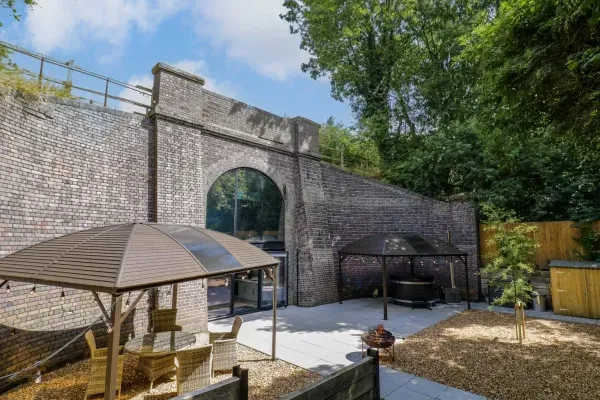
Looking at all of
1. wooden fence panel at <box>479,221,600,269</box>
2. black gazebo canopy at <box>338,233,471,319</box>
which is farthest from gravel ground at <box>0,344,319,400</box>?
wooden fence panel at <box>479,221,600,269</box>

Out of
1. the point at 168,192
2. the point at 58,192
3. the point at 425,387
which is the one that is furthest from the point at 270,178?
the point at 425,387

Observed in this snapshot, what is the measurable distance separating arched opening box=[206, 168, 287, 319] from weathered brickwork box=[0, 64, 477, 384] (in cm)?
33

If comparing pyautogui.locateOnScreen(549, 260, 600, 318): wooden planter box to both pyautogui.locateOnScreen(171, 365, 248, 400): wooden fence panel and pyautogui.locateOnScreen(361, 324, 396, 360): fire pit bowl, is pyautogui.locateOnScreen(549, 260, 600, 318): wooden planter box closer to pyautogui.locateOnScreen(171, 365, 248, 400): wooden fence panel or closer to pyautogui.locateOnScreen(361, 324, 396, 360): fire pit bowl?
pyautogui.locateOnScreen(361, 324, 396, 360): fire pit bowl

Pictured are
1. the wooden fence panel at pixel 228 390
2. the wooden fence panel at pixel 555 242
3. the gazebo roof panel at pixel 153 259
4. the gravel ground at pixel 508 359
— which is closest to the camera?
the wooden fence panel at pixel 228 390

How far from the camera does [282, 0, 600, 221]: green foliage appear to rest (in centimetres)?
660

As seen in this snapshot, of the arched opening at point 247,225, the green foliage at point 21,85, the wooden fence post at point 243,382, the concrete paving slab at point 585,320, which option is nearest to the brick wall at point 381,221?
→ the arched opening at point 247,225

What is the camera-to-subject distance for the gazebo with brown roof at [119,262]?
364cm

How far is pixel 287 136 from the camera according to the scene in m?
12.0

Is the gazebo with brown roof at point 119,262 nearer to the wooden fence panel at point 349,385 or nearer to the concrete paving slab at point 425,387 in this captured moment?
the wooden fence panel at point 349,385

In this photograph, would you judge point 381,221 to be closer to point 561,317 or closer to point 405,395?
point 561,317

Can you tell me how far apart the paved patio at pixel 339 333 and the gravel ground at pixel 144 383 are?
0.47m

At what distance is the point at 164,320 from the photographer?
6.87 m

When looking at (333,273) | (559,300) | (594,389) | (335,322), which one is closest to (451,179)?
(559,300)

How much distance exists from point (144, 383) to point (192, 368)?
142cm
